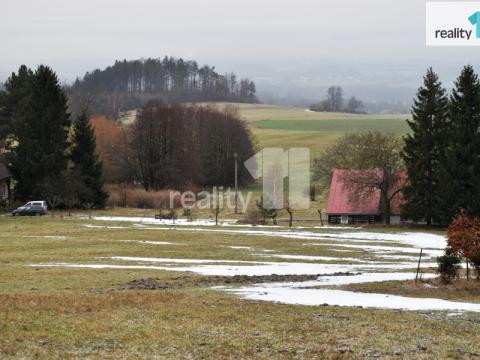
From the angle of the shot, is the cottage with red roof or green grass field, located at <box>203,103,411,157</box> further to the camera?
green grass field, located at <box>203,103,411,157</box>

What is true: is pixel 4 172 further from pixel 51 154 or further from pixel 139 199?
pixel 139 199

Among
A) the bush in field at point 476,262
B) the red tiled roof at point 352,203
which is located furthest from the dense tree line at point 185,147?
the bush in field at point 476,262

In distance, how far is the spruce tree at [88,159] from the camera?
3649 inches

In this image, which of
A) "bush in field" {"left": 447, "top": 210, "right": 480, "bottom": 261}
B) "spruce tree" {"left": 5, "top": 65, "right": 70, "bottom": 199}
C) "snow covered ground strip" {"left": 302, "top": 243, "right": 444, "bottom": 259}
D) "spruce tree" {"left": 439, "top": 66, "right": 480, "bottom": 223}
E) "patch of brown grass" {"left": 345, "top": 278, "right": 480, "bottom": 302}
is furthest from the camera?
"spruce tree" {"left": 5, "top": 65, "right": 70, "bottom": 199}

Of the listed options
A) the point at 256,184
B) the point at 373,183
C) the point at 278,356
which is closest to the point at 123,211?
the point at 373,183

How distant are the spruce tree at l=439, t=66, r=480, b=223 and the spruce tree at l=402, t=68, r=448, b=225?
197cm

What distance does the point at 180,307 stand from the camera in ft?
80.4

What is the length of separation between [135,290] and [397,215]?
60.3 metres

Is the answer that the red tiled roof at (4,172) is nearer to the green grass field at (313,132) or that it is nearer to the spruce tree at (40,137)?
the spruce tree at (40,137)

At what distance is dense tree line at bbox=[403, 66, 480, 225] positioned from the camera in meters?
75.4

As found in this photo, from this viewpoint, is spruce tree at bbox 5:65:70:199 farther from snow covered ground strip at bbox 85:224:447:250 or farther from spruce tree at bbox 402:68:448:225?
spruce tree at bbox 402:68:448:225

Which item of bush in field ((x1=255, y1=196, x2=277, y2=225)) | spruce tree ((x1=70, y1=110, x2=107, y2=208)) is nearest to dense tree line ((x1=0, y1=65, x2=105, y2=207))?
spruce tree ((x1=70, y1=110, x2=107, y2=208))

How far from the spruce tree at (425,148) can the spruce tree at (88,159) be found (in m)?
34.3

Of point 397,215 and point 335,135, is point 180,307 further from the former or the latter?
point 335,135
